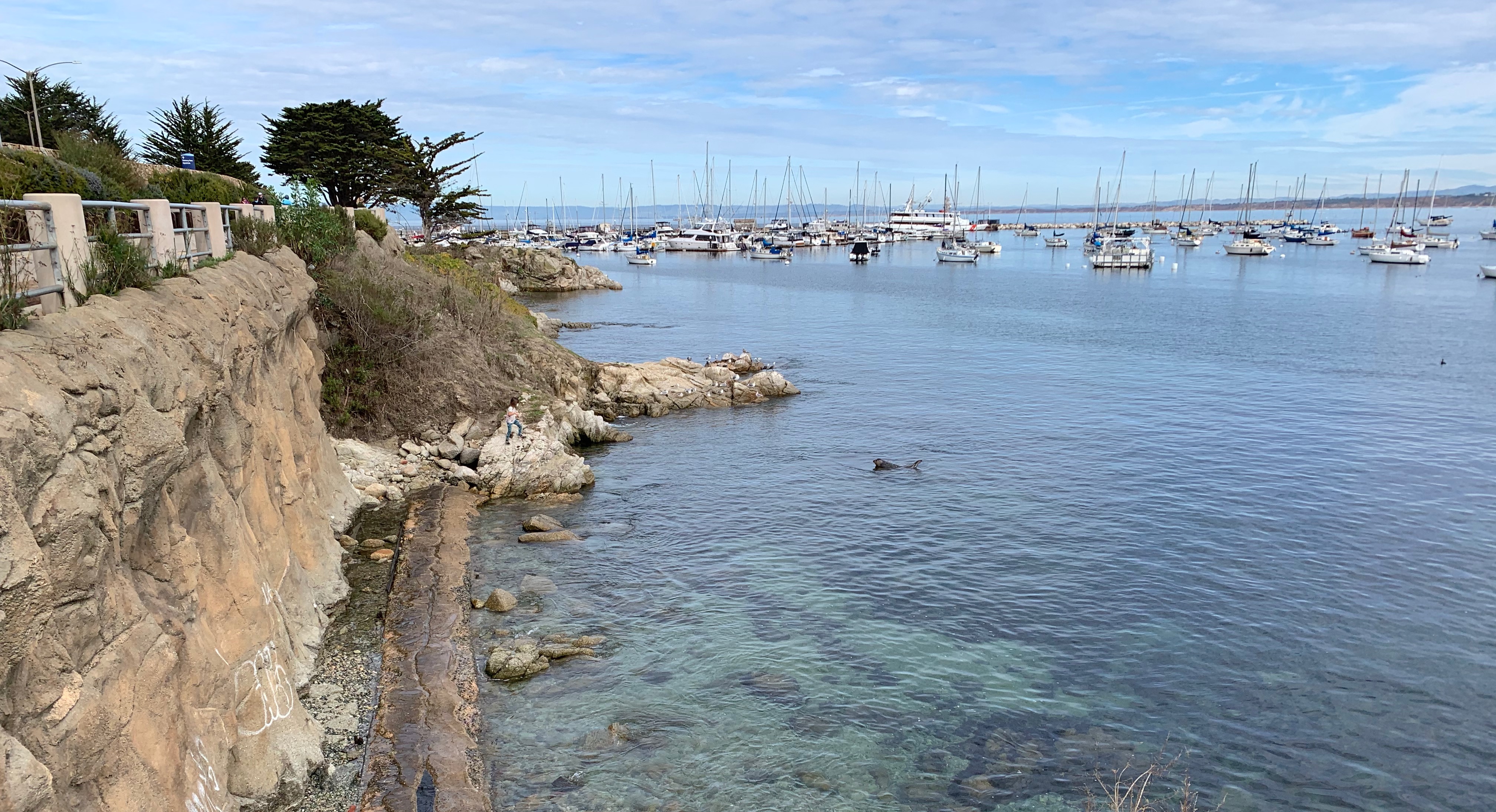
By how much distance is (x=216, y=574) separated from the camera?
11.8 metres

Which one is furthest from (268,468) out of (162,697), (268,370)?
(162,697)

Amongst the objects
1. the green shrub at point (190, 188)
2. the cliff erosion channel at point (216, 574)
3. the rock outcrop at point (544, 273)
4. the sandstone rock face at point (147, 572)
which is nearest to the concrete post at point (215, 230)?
the cliff erosion channel at point (216, 574)

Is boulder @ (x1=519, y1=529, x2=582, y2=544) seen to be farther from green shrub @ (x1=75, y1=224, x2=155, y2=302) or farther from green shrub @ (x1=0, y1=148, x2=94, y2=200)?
green shrub @ (x1=75, y1=224, x2=155, y2=302)

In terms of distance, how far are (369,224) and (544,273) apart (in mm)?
52250

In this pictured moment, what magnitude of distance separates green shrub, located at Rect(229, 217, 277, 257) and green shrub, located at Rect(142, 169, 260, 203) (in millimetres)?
742

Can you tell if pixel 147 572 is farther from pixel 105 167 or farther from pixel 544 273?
pixel 544 273

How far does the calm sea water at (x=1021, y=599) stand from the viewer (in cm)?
1399

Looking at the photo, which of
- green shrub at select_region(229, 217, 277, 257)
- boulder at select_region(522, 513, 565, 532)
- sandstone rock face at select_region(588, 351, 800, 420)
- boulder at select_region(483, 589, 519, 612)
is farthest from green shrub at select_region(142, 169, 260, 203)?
sandstone rock face at select_region(588, 351, 800, 420)

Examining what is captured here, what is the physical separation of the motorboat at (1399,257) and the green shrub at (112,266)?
13547 cm

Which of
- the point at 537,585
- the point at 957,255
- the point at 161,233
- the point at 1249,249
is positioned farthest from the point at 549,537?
the point at 1249,249

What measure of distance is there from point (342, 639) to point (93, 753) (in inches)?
327

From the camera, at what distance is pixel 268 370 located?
18.0m

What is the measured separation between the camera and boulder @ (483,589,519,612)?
18547 mm

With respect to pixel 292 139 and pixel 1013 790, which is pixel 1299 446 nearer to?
pixel 1013 790
